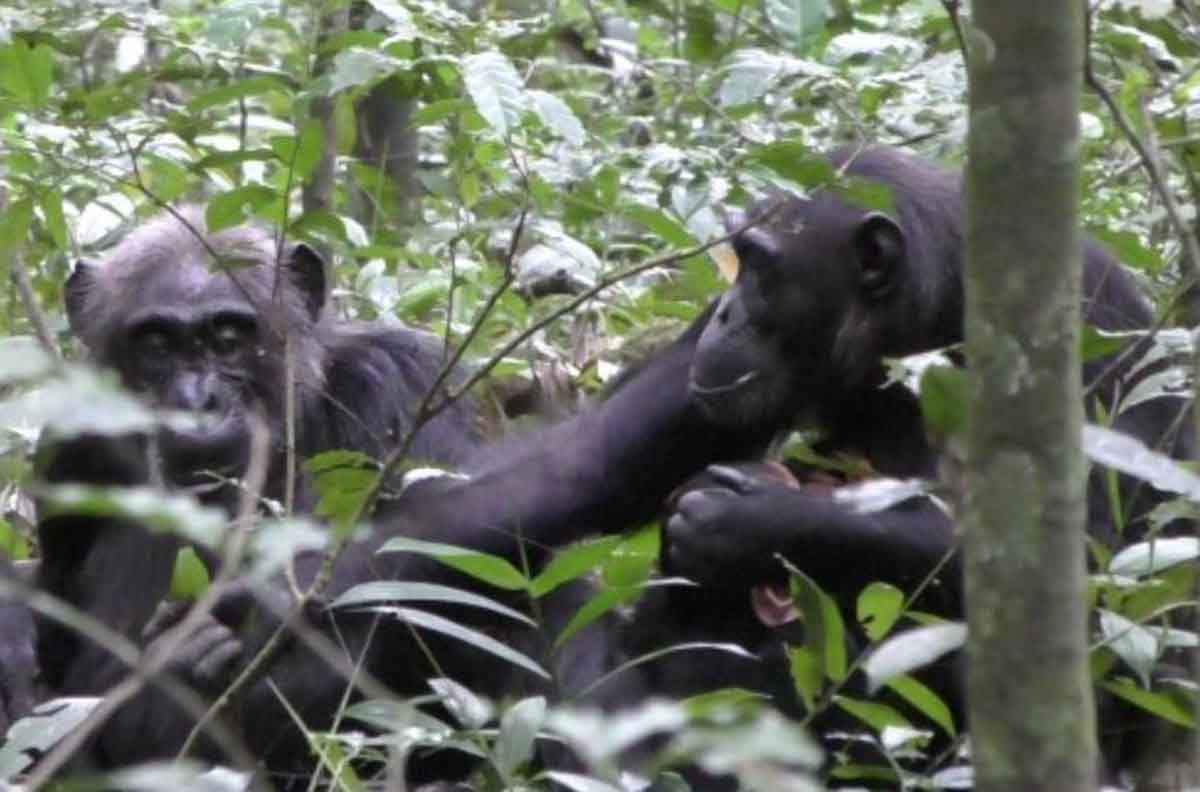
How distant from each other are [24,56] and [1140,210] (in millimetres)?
2584

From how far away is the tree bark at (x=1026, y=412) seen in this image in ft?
6.46

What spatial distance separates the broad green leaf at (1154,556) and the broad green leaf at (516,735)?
0.81 meters

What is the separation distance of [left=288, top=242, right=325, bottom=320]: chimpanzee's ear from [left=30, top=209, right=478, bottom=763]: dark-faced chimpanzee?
0.04 meters

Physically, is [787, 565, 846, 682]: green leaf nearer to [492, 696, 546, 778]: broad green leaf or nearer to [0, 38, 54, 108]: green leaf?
[492, 696, 546, 778]: broad green leaf

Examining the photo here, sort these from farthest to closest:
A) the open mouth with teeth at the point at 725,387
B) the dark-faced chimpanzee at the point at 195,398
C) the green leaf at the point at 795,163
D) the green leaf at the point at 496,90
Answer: the dark-faced chimpanzee at the point at 195,398, the open mouth with teeth at the point at 725,387, the green leaf at the point at 496,90, the green leaf at the point at 795,163

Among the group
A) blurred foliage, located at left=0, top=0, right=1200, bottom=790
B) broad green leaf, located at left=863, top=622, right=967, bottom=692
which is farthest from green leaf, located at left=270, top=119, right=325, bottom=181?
broad green leaf, located at left=863, top=622, right=967, bottom=692

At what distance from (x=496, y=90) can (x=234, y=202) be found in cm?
56

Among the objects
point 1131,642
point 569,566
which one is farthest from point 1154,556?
point 569,566

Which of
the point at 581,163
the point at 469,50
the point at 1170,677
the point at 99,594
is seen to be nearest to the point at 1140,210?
the point at 581,163

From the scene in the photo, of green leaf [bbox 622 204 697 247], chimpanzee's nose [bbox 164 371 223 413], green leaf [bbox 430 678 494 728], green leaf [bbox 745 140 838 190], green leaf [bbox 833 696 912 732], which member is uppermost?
→ green leaf [bbox 745 140 838 190]

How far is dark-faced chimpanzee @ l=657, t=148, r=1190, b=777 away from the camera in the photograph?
178 inches

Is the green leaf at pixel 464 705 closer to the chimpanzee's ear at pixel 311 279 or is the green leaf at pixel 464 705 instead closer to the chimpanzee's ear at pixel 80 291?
the chimpanzee's ear at pixel 311 279

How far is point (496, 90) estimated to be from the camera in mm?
3855

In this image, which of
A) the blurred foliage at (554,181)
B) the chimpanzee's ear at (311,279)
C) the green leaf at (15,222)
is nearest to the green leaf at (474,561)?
the blurred foliage at (554,181)
